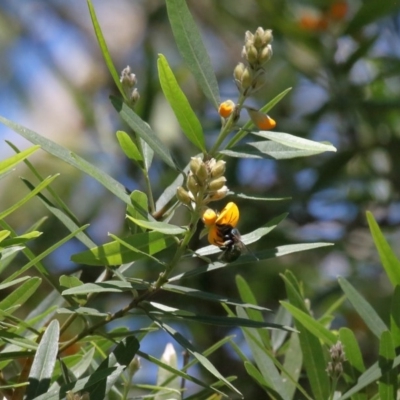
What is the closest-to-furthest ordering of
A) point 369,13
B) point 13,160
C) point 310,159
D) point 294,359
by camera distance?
→ point 13,160 < point 294,359 < point 369,13 < point 310,159

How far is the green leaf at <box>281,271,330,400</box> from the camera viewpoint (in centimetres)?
59

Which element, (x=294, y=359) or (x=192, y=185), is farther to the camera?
(x=294, y=359)

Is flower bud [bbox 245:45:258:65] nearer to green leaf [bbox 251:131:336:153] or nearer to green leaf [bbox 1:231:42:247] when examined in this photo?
green leaf [bbox 251:131:336:153]

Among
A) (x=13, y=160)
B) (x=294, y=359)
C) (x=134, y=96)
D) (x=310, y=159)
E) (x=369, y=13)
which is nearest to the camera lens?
(x=13, y=160)

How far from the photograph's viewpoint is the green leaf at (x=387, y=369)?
54 centimetres

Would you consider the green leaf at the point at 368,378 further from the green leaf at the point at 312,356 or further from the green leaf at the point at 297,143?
the green leaf at the point at 297,143

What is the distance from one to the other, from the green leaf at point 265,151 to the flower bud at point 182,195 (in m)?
0.04

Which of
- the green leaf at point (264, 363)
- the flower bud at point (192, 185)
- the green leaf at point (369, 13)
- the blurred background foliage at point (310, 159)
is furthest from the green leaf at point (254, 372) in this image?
the green leaf at point (369, 13)

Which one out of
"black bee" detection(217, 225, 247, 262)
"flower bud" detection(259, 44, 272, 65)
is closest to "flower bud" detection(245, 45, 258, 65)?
"flower bud" detection(259, 44, 272, 65)

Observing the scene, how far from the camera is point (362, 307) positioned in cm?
58

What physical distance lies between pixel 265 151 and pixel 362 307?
147 millimetres

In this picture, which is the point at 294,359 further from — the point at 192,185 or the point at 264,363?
the point at 192,185

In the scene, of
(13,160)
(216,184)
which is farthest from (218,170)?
(13,160)

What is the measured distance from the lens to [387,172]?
1.64 metres
